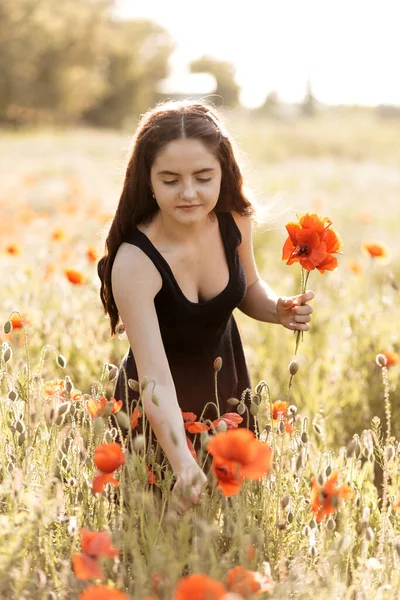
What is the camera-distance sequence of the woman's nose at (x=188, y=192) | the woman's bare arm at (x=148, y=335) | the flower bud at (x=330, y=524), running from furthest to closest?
the woman's nose at (x=188, y=192) < the woman's bare arm at (x=148, y=335) < the flower bud at (x=330, y=524)

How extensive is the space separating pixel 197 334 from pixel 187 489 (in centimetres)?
69

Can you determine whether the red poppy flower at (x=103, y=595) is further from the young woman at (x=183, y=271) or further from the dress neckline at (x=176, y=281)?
the dress neckline at (x=176, y=281)

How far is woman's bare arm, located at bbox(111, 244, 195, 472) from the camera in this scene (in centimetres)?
184

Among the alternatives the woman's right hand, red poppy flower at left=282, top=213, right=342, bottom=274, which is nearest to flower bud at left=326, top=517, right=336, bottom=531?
the woman's right hand

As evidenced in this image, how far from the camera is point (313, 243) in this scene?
1.94 meters

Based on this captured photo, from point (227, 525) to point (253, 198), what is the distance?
104 centimetres

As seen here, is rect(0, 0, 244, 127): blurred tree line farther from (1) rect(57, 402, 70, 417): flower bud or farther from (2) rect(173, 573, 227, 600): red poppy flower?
(2) rect(173, 573, 227, 600): red poppy flower

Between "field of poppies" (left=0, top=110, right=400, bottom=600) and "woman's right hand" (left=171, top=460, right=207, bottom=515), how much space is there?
0.04m

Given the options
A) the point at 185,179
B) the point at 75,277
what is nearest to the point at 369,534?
the point at 185,179

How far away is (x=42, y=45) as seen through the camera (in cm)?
3306

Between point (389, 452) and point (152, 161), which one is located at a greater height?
point (152, 161)

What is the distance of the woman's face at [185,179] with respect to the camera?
1.96 metres

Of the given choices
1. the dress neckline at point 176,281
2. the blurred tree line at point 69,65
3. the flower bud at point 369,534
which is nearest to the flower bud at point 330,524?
the flower bud at point 369,534

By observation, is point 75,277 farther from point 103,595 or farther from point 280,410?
point 103,595
